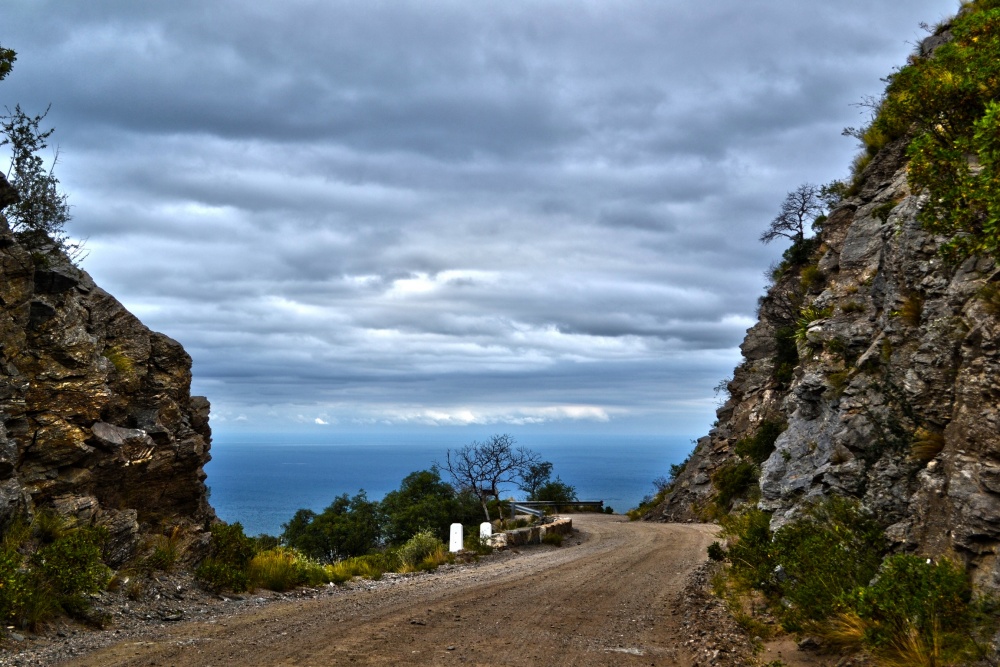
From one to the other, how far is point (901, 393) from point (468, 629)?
7241 millimetres

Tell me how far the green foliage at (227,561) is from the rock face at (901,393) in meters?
10.3

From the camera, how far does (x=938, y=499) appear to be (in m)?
8.77

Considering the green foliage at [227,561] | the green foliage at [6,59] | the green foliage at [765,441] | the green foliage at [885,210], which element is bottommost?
the green foliage at [227,561]

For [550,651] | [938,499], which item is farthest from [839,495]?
[550,651]

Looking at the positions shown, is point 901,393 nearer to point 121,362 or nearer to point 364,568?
point 364,568

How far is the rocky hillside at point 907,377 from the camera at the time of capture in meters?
8.22

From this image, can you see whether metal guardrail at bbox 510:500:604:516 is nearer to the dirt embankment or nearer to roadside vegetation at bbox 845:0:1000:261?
the dirt embankment

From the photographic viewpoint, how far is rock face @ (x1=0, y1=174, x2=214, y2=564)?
12.5 m

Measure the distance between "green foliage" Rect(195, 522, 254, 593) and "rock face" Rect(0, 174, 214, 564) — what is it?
1.41 metres

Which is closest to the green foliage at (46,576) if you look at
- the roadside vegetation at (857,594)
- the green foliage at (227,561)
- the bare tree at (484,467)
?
the green foliage at (227,561)

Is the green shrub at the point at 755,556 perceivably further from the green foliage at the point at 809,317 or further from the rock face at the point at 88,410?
the rock face at the point at 88,410

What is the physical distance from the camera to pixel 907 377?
1056cm

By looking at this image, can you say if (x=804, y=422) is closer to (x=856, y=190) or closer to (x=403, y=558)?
(x=856, y=190)

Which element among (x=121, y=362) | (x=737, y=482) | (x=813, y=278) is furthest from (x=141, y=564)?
(x=737, y=482)
